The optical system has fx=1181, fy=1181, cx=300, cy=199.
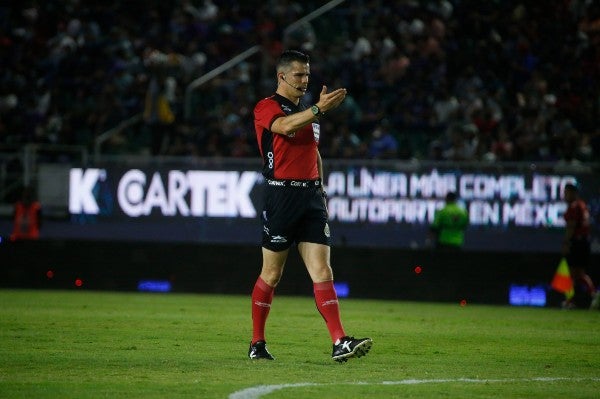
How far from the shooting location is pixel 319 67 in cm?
2556

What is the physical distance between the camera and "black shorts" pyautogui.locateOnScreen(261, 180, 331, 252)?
30.7ft

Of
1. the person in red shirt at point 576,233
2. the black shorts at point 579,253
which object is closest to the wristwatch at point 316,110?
the person in red shirt at point 576,233

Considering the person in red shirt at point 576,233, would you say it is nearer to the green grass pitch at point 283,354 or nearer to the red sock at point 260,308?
the green grass pitch at point 283,354

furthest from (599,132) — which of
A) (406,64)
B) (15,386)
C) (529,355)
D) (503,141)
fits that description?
(15,386)

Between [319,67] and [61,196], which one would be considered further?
[319,67]

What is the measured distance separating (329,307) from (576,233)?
1013 cm

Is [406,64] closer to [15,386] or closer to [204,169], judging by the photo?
[204,169]

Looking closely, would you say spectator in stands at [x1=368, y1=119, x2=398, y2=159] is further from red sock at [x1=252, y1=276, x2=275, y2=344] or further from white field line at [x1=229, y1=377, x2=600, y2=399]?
white field line at [x1=229, y1=377, x2=600, y2=399]

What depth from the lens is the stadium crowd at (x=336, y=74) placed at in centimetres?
2292

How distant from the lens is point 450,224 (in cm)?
1991

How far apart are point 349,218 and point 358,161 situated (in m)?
1.05

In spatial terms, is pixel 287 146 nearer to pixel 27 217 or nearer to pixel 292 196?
pixel 292 196

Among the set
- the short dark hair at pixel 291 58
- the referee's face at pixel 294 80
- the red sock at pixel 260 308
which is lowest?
the red sock at pixel 260 308

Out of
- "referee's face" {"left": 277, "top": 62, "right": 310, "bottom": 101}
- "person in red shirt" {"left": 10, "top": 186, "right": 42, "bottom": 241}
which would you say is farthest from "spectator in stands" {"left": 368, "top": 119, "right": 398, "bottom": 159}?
"referee's face" {"left": 277, "top": 62, "right": 310, "bottom": 101}
